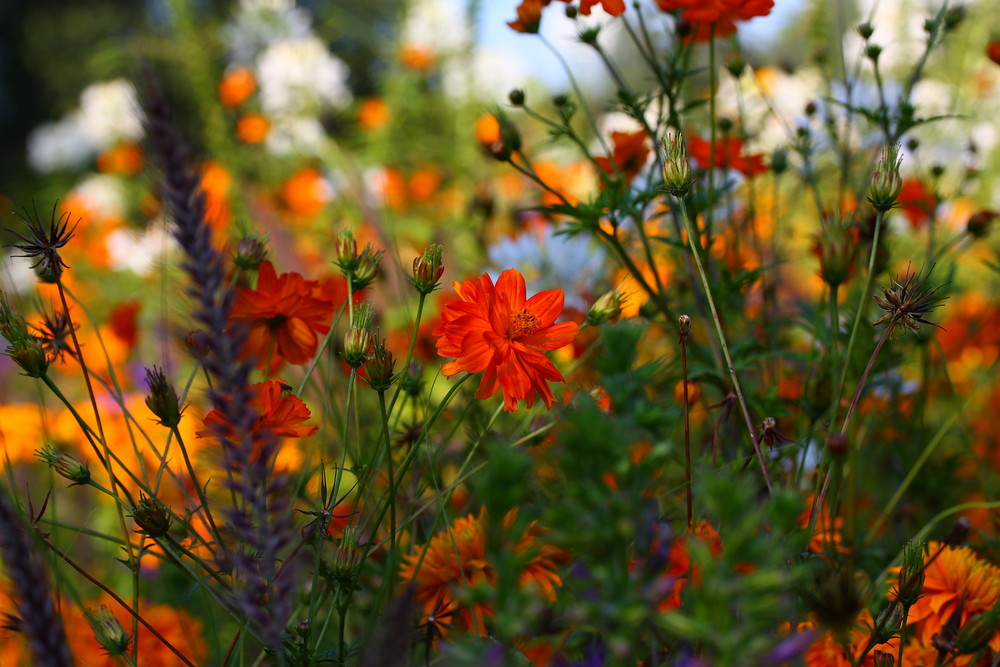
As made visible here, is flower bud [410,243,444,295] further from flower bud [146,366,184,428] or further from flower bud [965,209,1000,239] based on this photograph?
flower bud [965,209,1000,239]

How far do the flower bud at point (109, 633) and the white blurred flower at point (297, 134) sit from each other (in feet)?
7.72

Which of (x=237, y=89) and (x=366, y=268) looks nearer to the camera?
(x=366, y=268)

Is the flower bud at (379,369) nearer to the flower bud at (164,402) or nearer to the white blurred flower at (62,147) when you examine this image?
the flower bud at (164,402)

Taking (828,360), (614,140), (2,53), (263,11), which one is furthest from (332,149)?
(2,53)

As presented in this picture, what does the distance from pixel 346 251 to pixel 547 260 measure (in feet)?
2.50

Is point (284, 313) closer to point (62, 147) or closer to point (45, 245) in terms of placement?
point (45, 245)

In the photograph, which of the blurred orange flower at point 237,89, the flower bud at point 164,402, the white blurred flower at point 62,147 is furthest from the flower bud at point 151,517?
the white blurred flower at point 62,147

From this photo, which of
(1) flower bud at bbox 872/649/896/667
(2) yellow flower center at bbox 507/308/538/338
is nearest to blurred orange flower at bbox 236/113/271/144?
(2) yellow flower center at bbox 507/308/538/338

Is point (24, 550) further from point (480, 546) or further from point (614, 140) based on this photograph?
point (614, 140)

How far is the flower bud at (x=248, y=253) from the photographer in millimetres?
579

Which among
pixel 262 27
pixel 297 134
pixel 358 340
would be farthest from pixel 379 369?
pixel 262 27

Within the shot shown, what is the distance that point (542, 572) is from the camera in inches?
19.6

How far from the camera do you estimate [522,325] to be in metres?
0.56

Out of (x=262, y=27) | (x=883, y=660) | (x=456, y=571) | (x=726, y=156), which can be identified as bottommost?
(x=883, y=660)
